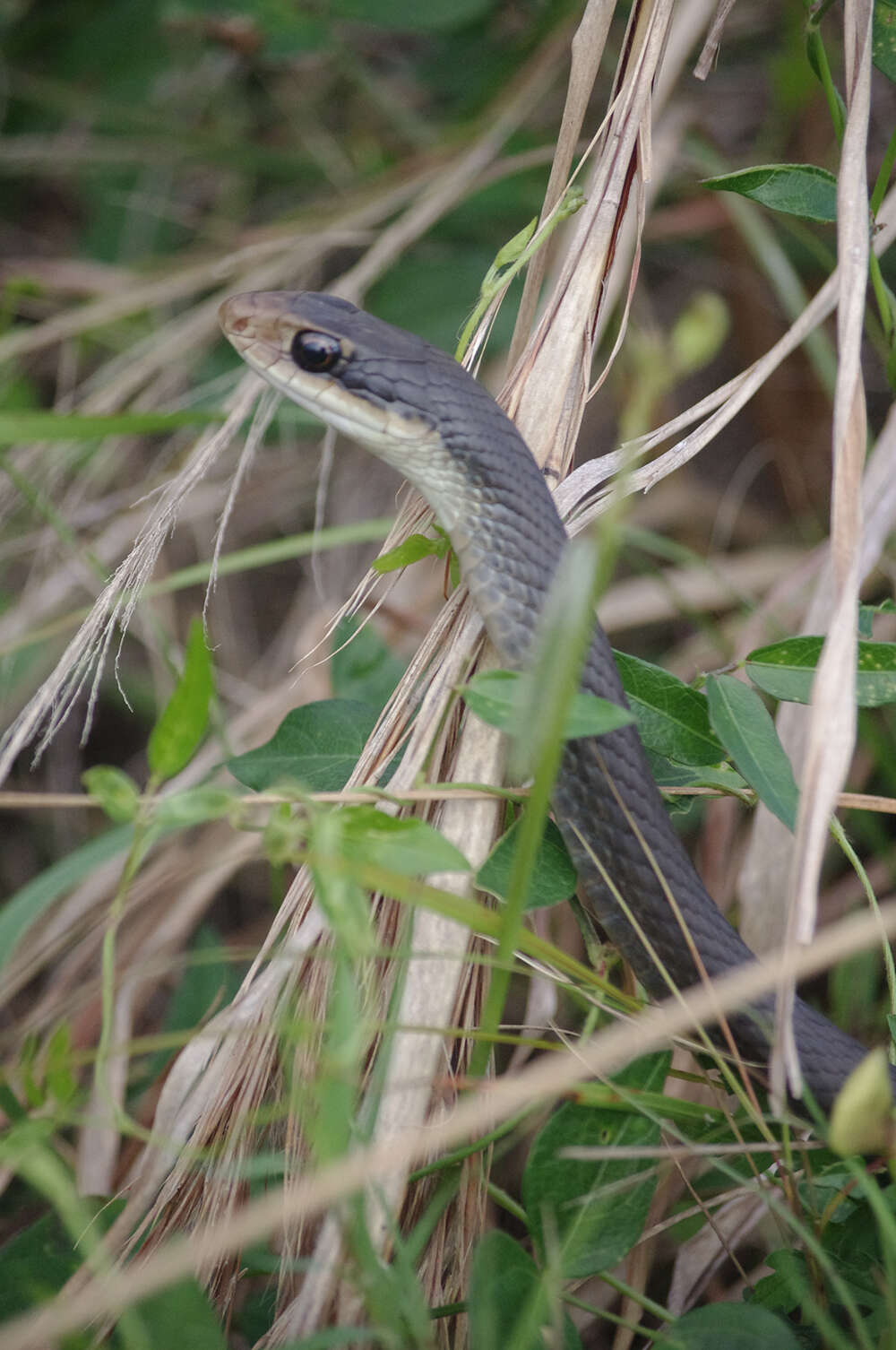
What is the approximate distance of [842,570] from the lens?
1.61 m

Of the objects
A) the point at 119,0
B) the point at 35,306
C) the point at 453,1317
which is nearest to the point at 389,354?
the point at 453,1317

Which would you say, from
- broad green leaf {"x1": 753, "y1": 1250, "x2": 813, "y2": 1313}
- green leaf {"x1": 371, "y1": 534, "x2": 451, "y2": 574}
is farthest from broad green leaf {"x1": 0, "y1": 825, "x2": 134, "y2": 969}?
broad green leaf {"x1": 753, "y1": 1250, "x2": 813, "y2": 1313}

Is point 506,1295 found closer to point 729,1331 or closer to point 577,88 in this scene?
point 729,1331

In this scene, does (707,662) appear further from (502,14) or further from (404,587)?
(502,14)

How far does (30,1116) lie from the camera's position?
1521 millimetres

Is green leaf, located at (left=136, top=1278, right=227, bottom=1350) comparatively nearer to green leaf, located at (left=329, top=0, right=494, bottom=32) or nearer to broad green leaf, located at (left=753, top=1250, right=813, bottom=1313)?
broad green leaf, located at (left=753, top=1250, right=813, bottom=1313)

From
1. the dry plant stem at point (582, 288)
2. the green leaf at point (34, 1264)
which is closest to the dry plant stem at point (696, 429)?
the dry plant stem at point (582, 288)

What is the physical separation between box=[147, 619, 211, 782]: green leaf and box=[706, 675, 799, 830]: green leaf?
2.60ft

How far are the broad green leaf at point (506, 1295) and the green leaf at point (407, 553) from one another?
3.38ft

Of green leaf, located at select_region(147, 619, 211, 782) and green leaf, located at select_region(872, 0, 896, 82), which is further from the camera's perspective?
green leaf, located at select_region(872, 0, 896, 82)

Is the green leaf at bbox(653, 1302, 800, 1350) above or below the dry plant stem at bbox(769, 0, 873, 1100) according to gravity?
below

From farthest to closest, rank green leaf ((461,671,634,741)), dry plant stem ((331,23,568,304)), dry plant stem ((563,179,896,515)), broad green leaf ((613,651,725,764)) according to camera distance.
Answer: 1. dry plant stem ((331,23,568,304))
2. dry plant stem ((563,179,896,515))
3. broad green leaf ((613,651,725,764))
4. green leaf ((461,671,634,741))

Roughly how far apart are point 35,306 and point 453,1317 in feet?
12.2

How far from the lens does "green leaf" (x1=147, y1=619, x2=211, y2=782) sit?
1321mm
